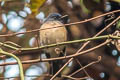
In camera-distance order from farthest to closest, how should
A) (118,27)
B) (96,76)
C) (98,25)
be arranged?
(98,25) < (96,76) < (118,27)

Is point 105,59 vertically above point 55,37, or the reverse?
point 55,37

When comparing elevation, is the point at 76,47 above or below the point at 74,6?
below

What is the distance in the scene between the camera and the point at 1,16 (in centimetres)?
571

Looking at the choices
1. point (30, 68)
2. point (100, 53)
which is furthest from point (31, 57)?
point (100, 53)

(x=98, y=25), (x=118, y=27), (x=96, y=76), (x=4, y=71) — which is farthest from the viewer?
(x=98, y=25)

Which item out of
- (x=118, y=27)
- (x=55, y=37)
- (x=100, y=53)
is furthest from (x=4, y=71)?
(x=118, y=27)

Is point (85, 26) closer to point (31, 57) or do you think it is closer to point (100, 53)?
point (100, 53)

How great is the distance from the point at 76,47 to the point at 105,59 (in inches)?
20.1

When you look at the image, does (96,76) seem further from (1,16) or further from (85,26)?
(1,16)

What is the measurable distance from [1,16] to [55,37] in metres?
1.33

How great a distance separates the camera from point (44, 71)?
5.86m

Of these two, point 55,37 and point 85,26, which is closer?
point 55,37

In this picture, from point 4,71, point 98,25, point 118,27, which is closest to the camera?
point 118,27

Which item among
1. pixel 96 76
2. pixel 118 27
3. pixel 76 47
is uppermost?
pixel 118 27
